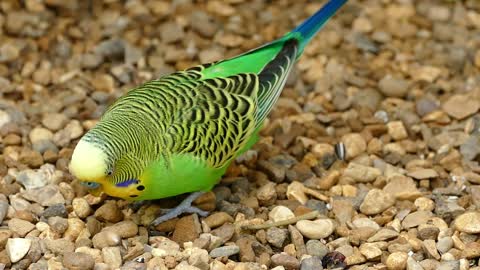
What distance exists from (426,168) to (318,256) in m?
1.11

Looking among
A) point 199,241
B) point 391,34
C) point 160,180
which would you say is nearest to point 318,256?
point 199,241

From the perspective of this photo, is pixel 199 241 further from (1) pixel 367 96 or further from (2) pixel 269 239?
(1) pixel 367 96

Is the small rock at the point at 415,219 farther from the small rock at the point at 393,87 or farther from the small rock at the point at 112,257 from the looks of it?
the small rock at the point at 112,257

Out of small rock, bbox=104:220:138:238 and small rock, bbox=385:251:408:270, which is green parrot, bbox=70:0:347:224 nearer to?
small rock, bbox=104:220:138:238

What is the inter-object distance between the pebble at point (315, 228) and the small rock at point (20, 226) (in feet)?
4.60

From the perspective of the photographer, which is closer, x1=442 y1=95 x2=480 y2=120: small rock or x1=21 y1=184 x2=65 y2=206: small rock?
x1=21 y1=184 x2=65 y2=206: small rock

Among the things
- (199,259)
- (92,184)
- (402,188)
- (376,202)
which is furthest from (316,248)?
(92,184)

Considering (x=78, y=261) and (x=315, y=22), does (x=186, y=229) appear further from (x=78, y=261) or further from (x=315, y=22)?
(x=315, y=22)

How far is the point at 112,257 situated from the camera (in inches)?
162

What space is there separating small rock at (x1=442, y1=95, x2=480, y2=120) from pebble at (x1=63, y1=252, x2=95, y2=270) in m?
2.65

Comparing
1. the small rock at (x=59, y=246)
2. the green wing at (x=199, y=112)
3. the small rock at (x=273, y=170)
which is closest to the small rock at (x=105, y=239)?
the small rock at (x=59, y=246)

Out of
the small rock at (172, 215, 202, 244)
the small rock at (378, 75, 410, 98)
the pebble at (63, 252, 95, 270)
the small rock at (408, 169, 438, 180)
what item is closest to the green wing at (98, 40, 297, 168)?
the small rock at (172, 215, 202, 244)

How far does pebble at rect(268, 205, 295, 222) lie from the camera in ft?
14.9

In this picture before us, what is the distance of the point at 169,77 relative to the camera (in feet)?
15.1
